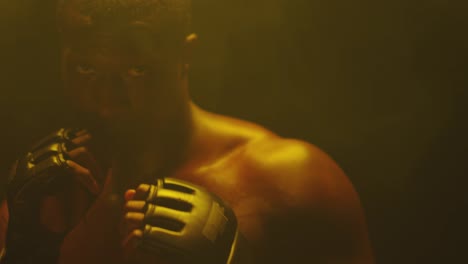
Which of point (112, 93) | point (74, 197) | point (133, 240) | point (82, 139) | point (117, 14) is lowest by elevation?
point (133, 240)

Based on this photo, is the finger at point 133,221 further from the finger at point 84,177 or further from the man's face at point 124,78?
the man's face at point 124,78

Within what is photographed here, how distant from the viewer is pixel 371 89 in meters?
1.73

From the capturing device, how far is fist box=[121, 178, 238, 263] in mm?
1463

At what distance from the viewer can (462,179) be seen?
5.64ft

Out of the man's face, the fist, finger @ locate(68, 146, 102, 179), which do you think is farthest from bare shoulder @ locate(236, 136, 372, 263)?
finger @ locate(68, 146, 102, 179)

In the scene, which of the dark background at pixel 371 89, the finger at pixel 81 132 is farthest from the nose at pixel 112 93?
the dark background at pixel 371 89

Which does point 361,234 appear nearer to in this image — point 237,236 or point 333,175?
point 333,175

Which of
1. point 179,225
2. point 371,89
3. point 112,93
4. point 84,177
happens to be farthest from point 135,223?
point 371,89

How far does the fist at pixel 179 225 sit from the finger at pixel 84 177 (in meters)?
0.17

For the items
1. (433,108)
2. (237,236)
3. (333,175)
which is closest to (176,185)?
(237,236)

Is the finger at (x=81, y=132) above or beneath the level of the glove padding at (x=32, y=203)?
above

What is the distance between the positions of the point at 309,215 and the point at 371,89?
1.27 feet

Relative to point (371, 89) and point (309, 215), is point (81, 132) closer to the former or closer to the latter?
point (309, 215)

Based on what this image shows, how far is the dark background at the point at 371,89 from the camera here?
5.62 ft
